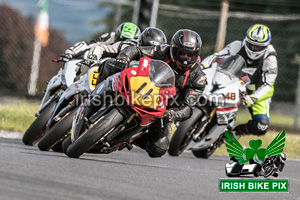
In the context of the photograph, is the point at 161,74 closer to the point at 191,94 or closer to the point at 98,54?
the point at 191,94

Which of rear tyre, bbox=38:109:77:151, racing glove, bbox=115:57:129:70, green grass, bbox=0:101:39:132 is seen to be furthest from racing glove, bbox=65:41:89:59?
racing glove, bbox=115:57:129:70

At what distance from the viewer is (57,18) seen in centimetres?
1769

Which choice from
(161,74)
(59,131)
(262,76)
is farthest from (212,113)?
(161,74)

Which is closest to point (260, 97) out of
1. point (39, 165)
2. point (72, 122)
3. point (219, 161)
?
point (219, 161)

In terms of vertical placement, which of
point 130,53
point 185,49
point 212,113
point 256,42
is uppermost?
point 256,42

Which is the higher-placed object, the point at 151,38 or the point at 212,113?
the point at 151,38

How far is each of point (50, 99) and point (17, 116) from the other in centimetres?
345

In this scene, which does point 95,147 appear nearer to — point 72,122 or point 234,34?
point 72,122

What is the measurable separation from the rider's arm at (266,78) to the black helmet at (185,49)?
3.55 metres

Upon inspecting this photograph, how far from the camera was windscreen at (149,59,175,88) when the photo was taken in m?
6.59

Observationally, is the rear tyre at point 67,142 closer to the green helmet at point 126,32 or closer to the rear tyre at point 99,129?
the rear tyre at point 99,129

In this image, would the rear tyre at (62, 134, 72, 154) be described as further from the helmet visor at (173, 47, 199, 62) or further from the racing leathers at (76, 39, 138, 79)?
the helmet visor at (173, 47, 199, 62)

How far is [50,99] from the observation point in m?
8.77

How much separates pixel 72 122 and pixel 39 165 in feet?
5.04
